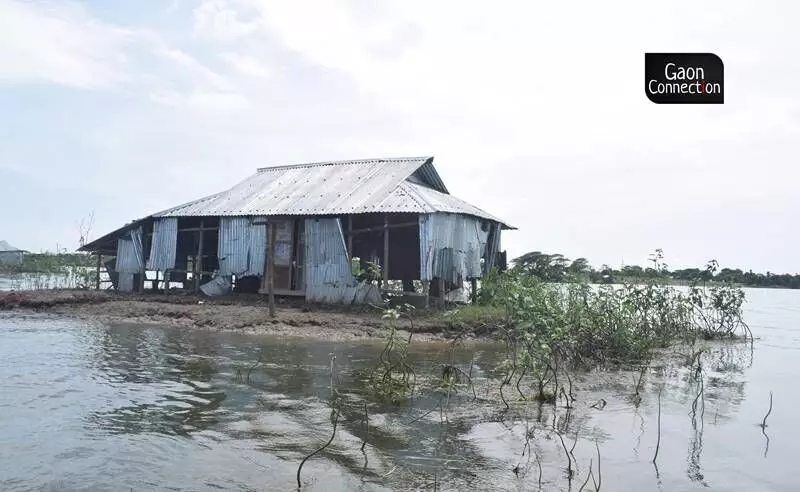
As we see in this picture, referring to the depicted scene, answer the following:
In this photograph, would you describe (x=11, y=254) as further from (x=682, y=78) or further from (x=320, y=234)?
(x=682, y=78)

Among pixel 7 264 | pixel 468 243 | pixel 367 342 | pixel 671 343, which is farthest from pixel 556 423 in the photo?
pixel 7 264

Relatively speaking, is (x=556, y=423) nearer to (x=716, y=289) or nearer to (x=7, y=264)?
(x=716, y=289)

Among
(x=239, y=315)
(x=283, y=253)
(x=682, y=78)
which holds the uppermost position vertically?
(x=682, y=78)

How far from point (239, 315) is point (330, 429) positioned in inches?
370

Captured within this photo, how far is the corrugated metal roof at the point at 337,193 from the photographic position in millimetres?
17141

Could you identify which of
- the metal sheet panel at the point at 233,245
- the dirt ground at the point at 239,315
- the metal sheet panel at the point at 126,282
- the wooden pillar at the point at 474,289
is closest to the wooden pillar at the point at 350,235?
the dirt ground at the point at 239,315

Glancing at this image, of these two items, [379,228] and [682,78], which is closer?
[682,78]

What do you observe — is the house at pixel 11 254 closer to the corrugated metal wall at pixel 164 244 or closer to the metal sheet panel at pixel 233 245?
the corrugated metal wall at pixel 164 244

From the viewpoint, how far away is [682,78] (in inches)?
384

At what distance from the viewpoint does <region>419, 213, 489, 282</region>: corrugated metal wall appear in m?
16.2

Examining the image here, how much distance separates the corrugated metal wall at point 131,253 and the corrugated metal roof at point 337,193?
1.68m

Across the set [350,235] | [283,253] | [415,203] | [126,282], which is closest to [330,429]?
[415,203]

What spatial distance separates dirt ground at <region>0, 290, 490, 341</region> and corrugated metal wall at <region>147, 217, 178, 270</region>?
1.67 m

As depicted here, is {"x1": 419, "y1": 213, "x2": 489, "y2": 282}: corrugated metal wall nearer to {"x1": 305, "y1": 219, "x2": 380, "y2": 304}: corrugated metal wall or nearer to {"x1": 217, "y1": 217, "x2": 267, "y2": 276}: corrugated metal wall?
{"x1": 305, "y1": 219, "x2": 380, "y2": 304}: corrugated metal wall
